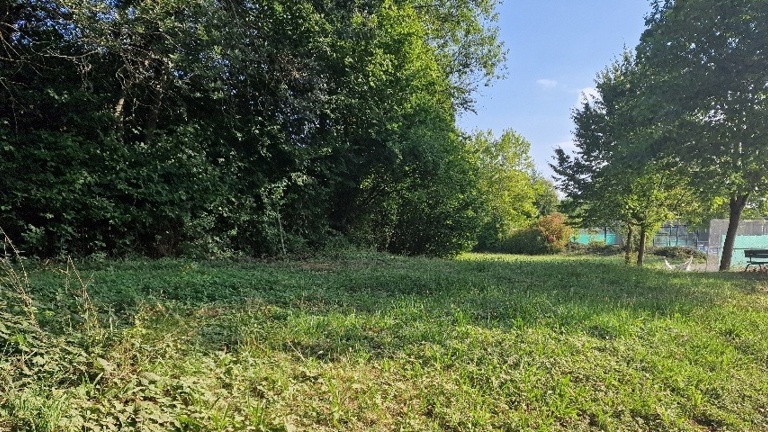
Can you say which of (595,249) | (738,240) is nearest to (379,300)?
(738,240)

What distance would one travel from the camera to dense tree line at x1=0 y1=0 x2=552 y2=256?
799 centimetres

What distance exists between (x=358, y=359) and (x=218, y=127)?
820cm

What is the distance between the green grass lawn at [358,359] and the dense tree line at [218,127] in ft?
8.05

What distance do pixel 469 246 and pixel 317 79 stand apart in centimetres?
866

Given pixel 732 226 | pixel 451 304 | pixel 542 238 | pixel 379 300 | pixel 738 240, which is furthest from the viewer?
pixel 542 238

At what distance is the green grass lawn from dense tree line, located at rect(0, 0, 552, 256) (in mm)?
2453

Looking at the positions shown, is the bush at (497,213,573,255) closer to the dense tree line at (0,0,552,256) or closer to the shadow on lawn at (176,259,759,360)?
the dense tree line at (0,0,552,256)

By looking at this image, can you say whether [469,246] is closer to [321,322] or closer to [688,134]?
[688,134]

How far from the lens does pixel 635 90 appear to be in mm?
14633

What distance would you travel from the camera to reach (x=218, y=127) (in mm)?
10531

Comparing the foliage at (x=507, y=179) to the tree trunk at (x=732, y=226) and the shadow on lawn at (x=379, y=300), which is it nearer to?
the tree trunk at (x=732, y=226)

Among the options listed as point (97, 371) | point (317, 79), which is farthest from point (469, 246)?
point (97, 371)

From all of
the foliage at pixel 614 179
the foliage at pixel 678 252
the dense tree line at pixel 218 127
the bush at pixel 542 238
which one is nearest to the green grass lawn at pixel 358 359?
the dense tree line at pixel 218 127

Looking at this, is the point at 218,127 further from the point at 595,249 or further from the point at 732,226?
the point at 595,249
